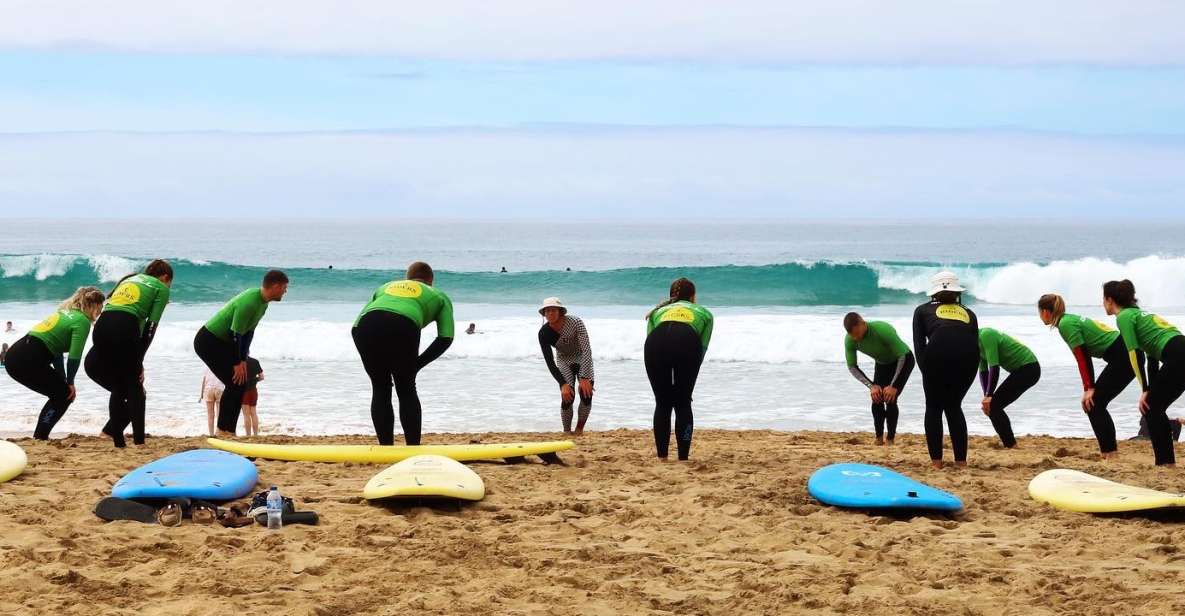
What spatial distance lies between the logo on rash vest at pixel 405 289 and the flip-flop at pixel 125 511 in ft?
8.01

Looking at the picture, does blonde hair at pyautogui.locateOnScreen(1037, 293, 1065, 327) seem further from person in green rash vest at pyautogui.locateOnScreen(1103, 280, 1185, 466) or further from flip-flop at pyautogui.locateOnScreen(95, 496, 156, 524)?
flip-flop at pyautogui.locateOnScreen(95, 496, 156, 524)

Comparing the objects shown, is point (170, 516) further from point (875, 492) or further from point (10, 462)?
point (875, 492)

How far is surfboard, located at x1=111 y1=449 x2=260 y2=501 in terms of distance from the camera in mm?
5562

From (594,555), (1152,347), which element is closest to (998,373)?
(1152,347)

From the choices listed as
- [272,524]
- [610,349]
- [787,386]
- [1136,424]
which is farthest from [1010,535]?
[610,349]

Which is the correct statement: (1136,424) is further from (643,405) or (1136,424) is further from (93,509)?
(93,509)

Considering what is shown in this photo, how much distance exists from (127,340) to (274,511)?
10.1ft

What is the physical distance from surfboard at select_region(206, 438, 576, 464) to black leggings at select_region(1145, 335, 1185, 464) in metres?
3.84

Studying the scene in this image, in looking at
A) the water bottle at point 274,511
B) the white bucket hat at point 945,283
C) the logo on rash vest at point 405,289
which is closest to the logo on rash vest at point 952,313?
the white bucket hat at point 945,283

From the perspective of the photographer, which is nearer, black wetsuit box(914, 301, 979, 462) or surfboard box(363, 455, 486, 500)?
surfboard box(363, 455, 486, 500)

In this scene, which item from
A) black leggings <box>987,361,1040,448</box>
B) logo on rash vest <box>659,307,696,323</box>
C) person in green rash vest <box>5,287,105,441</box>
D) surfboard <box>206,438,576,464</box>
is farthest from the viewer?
black leggings <box>987,361,1040,448</box>

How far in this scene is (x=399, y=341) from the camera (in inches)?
285

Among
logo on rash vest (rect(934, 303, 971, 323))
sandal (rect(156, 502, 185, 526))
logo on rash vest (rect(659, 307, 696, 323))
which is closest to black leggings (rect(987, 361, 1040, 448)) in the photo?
logo on rash vest (rect(934, 303, 971, 323))

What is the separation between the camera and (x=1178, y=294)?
105ft
